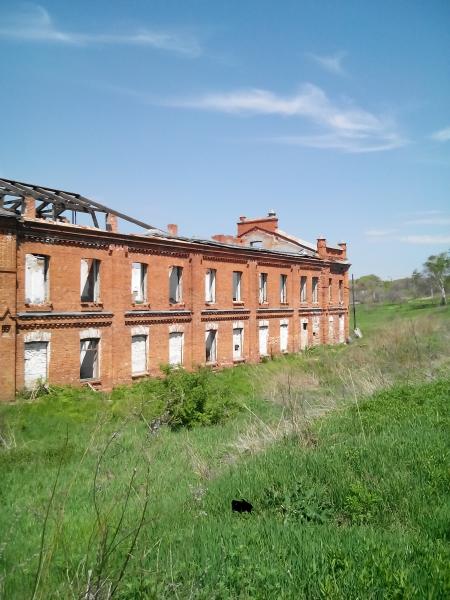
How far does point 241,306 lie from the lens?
26.1 meters

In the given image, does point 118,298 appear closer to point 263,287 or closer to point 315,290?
point 263,287

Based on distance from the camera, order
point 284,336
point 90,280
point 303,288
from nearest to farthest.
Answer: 1. point 90,280
2. point 284,336
3. point 303,288

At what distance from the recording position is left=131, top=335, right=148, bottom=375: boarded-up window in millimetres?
20172

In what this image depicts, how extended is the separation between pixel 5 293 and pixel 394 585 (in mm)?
14461

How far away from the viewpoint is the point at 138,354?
2041cm

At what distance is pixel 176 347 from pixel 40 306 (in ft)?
23.0

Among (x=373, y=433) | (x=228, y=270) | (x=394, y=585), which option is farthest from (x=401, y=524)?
(x=228, y=270)

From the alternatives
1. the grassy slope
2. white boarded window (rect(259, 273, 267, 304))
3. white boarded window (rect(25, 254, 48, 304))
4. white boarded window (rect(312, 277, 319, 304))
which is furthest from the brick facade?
the grassy slope

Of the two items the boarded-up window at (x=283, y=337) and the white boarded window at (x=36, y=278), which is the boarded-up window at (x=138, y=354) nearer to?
the white boarded window at (x=36, y=278)

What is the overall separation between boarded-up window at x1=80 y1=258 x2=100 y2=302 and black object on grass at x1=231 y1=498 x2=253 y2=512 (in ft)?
44.0

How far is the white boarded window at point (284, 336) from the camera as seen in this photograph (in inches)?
1160

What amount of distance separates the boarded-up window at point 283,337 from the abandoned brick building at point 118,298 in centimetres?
6

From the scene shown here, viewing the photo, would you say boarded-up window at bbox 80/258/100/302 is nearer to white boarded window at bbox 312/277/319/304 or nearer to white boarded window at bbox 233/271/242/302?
white boarded window at bbox 233/271/242/302

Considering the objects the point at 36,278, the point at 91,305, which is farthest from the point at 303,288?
the point at 36,278
